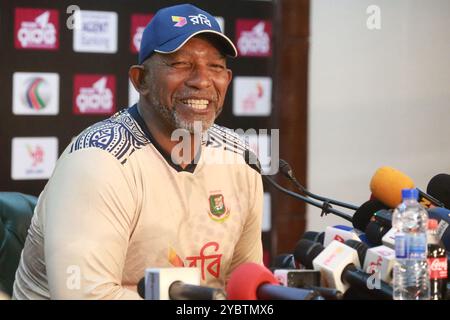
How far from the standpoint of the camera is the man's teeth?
2.12 metres

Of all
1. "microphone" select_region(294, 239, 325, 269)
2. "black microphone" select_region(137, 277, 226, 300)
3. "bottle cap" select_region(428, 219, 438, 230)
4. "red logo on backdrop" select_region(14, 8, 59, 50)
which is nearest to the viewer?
"black microphone" select_region(137, 277, 226, 300)

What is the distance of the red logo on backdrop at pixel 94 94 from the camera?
12.8 ft

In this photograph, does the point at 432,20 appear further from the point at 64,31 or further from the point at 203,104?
the point at 203,104

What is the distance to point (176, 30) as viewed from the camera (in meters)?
2.06

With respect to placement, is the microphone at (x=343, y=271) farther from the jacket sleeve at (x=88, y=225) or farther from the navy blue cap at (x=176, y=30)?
the navy blue cap at (x=176, y=30)

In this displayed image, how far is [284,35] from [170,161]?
2.25 metres

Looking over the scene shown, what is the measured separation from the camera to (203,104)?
2137mm

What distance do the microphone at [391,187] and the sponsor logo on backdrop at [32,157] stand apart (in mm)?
2200

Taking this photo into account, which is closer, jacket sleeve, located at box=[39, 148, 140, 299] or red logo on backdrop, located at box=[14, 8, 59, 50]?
jacket sleeve, located at box=[39, 148, 140, 299]

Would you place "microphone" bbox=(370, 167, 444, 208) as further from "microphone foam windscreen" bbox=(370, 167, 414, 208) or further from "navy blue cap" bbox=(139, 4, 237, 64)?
"navy blue cap" bbox=(139, 4, 237, 64)

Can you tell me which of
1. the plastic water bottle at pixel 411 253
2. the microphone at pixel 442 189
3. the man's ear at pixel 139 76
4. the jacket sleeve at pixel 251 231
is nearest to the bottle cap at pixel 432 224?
the plastic water bottle at pixel 411 253

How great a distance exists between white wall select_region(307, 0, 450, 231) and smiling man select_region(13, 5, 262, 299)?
7.05 ft

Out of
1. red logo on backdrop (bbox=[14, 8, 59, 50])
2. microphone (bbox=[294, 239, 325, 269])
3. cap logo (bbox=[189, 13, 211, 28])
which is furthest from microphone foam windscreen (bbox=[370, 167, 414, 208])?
red logo on backdrop (bbox=[14, 8, 59, 50])
